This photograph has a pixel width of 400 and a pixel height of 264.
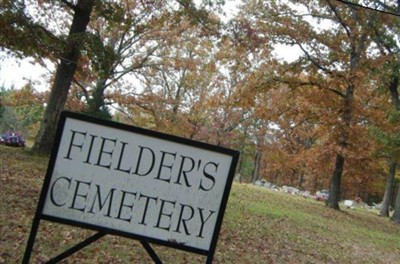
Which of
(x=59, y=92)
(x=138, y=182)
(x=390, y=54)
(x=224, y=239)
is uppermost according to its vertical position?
(x=390, y=54)

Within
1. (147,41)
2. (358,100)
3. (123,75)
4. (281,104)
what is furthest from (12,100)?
(358,100)

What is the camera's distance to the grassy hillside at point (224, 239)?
208 inches

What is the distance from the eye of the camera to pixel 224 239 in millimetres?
7406

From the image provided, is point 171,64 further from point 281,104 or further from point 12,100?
point 12,100

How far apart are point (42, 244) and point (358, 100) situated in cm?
1666

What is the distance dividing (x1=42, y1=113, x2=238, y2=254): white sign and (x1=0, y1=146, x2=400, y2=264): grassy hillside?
6.23ft

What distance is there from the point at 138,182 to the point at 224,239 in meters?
4.54

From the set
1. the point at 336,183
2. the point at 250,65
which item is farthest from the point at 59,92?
the point at 336,183

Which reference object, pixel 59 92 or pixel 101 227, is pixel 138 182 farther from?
pixel 59 92

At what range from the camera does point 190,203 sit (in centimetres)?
320

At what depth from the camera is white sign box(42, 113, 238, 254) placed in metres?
3.11

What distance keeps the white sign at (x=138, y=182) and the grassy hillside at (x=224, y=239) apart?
1899mm

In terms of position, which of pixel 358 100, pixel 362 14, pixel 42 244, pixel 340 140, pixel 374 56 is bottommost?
pixel 42 244

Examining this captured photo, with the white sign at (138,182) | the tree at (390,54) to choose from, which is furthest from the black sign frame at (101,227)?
the tree at (390,54)
